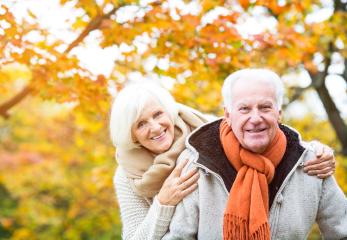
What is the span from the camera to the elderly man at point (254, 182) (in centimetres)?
229

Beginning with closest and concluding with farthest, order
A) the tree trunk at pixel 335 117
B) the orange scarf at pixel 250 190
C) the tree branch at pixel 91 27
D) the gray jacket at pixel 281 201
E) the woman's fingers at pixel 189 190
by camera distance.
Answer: the orange scarf at pixel 250 190, the gray jacket at pixel 281 201, the woman's fingers at pixel 189 190, the tree branch at pixel 91 27, the tree trunk at pixel 335 117

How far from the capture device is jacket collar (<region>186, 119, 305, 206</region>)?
7.89 feet

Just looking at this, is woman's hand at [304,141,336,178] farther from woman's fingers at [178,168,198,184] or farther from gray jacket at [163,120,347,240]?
woman's fingers at [178,168,198,184]

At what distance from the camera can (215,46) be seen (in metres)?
3.90

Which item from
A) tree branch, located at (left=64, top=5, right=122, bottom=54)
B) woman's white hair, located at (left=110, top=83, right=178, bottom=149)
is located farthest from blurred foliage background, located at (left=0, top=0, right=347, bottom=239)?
woman's white hair, located at (left=110, top=83, right=178, bottom=149)

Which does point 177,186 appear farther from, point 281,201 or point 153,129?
point 281,201

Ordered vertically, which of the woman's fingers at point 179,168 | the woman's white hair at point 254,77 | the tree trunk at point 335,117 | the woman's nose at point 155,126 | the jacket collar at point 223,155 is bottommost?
the woman's fingers at point 179,168

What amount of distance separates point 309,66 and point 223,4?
1833 millimetres

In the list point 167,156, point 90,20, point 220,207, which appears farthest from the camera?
point 90,20

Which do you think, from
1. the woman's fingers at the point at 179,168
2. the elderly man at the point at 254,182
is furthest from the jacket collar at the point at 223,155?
the woman's fingers at the point at 179,168

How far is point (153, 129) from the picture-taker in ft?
8.79

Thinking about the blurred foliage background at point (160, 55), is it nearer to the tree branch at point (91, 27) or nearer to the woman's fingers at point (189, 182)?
the tree branch at point (91, 27)

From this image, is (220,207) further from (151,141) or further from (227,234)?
(151,141)

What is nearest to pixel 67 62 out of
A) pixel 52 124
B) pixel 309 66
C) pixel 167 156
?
pixel 167 156
